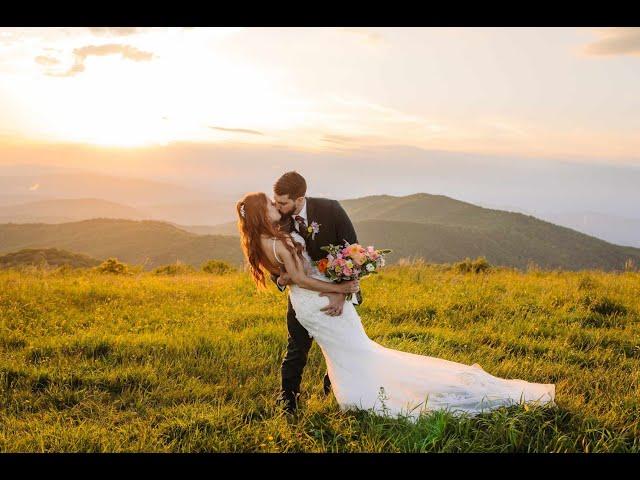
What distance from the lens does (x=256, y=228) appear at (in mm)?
5383

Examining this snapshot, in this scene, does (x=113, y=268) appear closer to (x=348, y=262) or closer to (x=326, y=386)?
(x=326, y=386)

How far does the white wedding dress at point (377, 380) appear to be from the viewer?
5.69 m

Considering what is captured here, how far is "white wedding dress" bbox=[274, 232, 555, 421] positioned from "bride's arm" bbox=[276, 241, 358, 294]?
0.53ft

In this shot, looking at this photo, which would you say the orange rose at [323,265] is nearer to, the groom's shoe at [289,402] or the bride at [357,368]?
the bride at [357,368]

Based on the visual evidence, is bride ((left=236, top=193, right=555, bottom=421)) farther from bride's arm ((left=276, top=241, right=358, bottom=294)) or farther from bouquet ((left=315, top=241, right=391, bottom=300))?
bouquet ((left=315, top=241, right=391, bottom=300))

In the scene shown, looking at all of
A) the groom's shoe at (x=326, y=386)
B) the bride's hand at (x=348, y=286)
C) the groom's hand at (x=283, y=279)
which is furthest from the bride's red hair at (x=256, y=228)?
the groom's shoe at (x=326, y=386)

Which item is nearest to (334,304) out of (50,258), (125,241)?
(50,258)

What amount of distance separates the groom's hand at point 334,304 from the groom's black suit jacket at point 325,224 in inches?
20.8

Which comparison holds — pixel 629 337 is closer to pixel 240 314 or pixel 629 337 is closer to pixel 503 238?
pixel 240 314

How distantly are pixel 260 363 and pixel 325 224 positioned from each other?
2.61 m

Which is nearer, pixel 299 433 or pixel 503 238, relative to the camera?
pixel 299 433

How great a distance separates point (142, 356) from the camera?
762 centimetres
